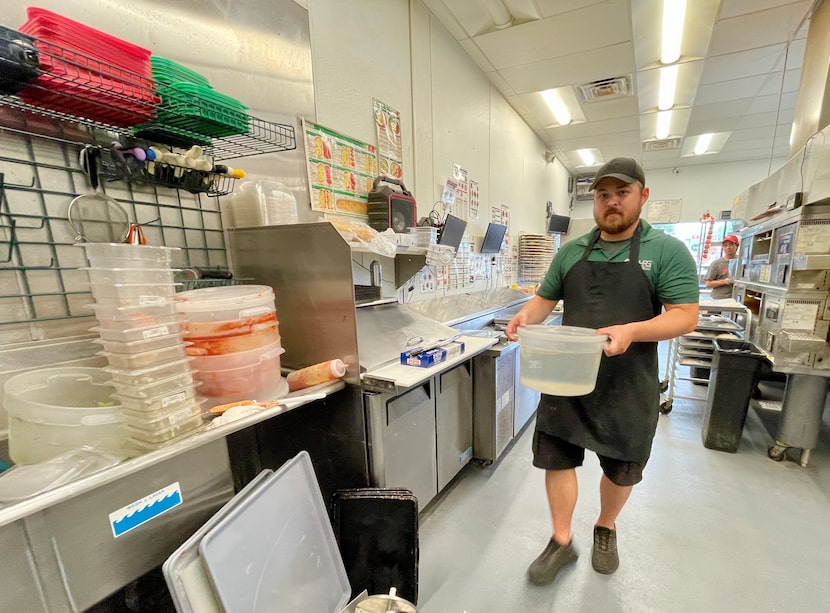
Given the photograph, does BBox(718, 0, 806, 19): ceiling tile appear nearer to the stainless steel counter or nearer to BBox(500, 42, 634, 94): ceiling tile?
BBox(500, 42, 634, 94): ceiling tile

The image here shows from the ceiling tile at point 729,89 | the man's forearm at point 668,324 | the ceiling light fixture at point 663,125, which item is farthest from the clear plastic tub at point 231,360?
the ceiling light fixture at point 663,125

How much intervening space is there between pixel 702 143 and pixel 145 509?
25.7ft

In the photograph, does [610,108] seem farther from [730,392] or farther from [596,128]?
[730,392]

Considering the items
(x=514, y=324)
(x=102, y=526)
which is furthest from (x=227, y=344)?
(x=514, y=324)

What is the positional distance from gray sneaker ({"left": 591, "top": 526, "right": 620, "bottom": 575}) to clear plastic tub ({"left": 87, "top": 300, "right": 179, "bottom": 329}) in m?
2.01

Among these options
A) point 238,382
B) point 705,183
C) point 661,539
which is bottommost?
point 661,539

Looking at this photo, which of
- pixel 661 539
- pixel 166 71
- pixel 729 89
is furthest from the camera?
pixel 729 89

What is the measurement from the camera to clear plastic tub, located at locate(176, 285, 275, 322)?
3.63 ft

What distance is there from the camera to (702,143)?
5660 mm

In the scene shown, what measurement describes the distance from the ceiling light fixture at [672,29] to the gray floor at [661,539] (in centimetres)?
326

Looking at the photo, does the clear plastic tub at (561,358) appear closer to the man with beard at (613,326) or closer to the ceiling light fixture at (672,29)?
the man with beard at (613,326)

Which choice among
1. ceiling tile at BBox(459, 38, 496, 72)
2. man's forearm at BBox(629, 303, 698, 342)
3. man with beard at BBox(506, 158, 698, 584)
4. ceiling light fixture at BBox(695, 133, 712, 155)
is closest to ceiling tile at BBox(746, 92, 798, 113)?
ceiling light fixture at BBox(695, 133, 712, 155)

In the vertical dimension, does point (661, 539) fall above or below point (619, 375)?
below

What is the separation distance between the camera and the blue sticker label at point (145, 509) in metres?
0.91
